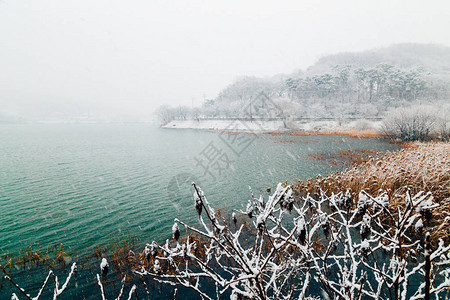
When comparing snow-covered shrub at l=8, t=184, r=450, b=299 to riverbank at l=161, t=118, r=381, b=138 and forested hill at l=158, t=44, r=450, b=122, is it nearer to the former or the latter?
riverbank at l=161, t=118, r=381, b=138

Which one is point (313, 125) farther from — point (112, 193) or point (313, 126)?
point (112, 193)

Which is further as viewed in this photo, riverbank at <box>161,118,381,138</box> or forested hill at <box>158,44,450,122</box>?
forested hill at <box>158,44,450,122</box>

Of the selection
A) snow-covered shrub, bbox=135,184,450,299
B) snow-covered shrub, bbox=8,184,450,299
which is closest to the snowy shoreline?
snow-covered shrub, bbox=8,184,450,299

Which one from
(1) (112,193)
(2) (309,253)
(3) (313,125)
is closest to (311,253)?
(2) (309,253)

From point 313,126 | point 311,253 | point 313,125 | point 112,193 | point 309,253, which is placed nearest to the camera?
point 311,253

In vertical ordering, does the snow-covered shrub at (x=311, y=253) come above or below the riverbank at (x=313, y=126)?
above

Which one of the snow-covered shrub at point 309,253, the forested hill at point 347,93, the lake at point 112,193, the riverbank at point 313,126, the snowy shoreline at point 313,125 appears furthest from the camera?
the forested hill at point 347,93

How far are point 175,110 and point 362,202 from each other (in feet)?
381

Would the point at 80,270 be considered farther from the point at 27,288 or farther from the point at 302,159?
the point at 302,159

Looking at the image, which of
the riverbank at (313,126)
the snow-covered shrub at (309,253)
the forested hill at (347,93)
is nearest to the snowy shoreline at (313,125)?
the riverbank at (313,126)

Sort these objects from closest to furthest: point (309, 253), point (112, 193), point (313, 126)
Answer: point (309, 253) < point (112, 193) < point (313, 126)

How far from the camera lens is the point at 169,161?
81.6 ft

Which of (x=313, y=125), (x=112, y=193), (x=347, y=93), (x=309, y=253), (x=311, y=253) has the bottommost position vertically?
(x=112, y=193)

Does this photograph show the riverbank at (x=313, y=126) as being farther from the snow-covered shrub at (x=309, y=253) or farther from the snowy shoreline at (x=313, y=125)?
the snow-covered shrub at (x=309, y=253)
